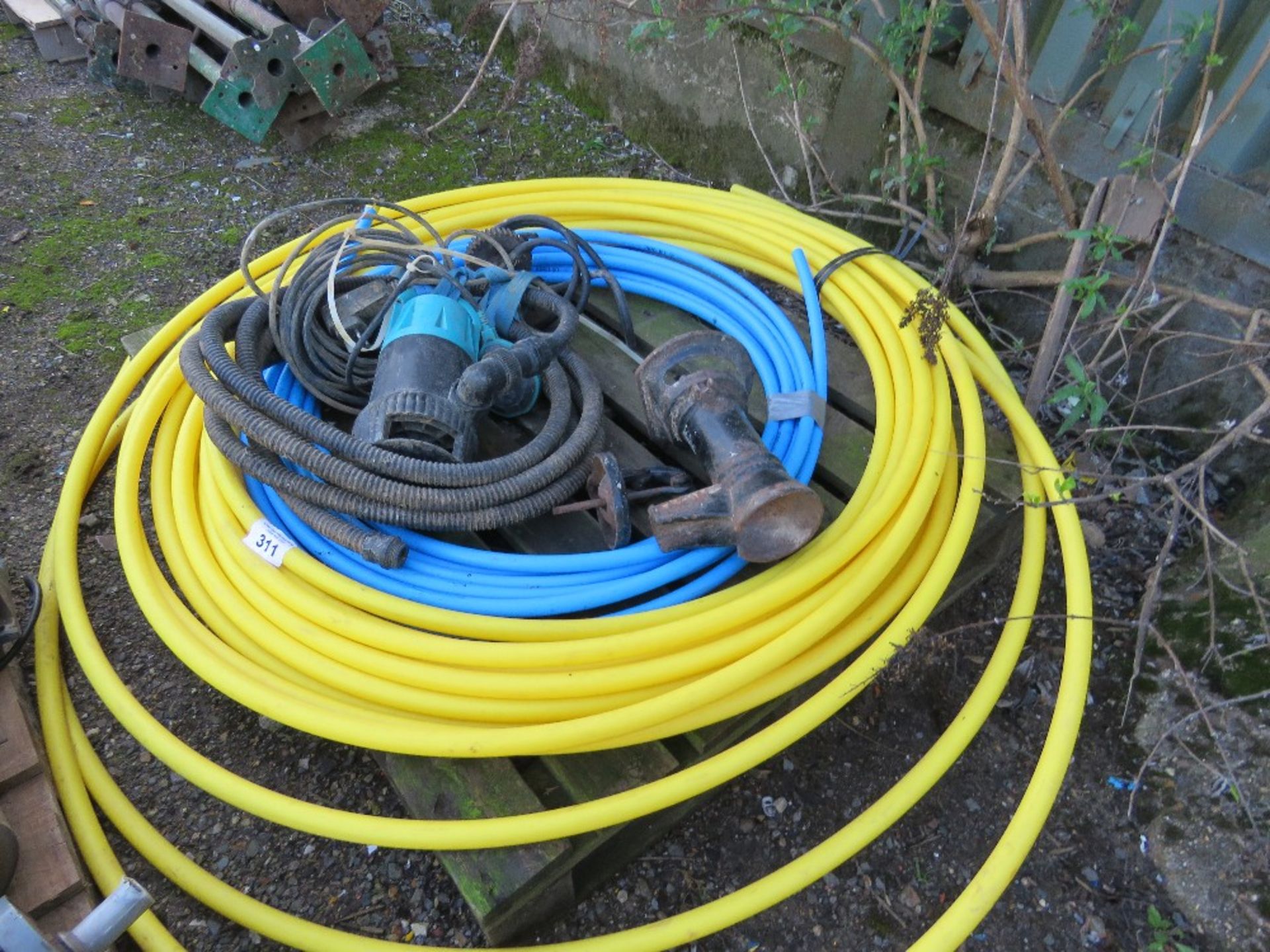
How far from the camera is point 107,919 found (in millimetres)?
1046

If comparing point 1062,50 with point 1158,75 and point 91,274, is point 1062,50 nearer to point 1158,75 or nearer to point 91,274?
point 1158,75

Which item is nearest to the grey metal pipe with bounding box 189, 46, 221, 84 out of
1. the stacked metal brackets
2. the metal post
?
the stacked metal brackets

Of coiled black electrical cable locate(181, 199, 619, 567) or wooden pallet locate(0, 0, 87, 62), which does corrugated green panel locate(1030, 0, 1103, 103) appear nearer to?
coiled black electrical cable locate(181, 199, 619, 567)

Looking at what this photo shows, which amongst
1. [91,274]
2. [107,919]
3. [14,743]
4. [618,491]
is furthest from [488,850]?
[91,274]

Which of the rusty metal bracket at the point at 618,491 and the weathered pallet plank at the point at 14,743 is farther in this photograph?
the rusty metal bracket at the point at 618,491

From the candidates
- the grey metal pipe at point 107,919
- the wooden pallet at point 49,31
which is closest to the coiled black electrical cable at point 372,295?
the grey metal pipe at point 107,919

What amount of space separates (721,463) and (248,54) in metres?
2.51

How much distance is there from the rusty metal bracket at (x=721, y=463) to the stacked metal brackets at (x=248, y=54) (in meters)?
2.19

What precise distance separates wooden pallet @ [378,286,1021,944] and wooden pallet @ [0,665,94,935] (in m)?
0.51

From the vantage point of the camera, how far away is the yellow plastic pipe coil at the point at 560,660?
1362 millimetres

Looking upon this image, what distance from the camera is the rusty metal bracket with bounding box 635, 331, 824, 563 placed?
1.48 m

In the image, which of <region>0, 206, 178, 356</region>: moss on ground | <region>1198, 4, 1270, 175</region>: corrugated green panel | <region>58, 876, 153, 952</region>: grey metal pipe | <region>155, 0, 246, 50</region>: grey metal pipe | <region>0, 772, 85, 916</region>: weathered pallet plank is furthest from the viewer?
<region>155, 0, 246, 50</region>: grey metal pipe

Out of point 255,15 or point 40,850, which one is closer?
point 40,850

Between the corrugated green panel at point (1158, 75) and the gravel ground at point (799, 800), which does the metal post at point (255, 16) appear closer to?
the gravel ground at point (799, 800)
